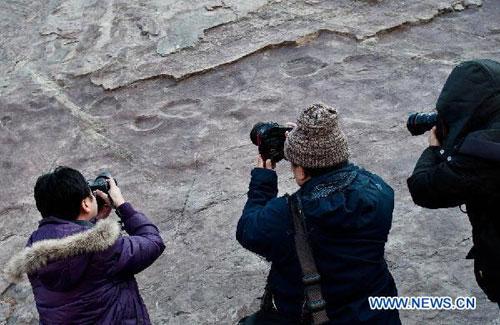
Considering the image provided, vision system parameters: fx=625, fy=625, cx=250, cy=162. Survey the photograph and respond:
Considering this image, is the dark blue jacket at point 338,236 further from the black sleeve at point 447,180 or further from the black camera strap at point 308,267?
the black sleeve at point 447,180

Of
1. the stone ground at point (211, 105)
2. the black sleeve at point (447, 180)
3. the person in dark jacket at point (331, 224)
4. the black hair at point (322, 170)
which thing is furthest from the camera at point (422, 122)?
the stone ground at point (211, 105)

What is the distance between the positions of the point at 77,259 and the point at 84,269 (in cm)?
5

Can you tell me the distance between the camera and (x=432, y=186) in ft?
7.14

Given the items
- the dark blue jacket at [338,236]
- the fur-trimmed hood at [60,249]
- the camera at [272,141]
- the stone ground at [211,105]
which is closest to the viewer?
the dark blue jacket at [338,236]

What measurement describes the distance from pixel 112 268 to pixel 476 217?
4.30 ft

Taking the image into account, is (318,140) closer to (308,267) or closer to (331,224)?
(331,224)

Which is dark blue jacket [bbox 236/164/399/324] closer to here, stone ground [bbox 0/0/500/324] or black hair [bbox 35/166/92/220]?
black hair [bbox 35/166/92/220]

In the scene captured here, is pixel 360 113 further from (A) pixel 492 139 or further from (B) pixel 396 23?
(A) pixel 492 139

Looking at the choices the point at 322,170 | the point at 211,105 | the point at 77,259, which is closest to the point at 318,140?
the point at 322,170

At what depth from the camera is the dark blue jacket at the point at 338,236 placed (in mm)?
2008

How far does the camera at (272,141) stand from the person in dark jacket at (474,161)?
52 centimetres

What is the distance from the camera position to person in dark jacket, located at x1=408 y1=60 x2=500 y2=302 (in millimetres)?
2059

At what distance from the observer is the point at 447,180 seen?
212cm

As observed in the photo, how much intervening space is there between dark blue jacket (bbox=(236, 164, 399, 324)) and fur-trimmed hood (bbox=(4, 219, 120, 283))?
0.49 m
